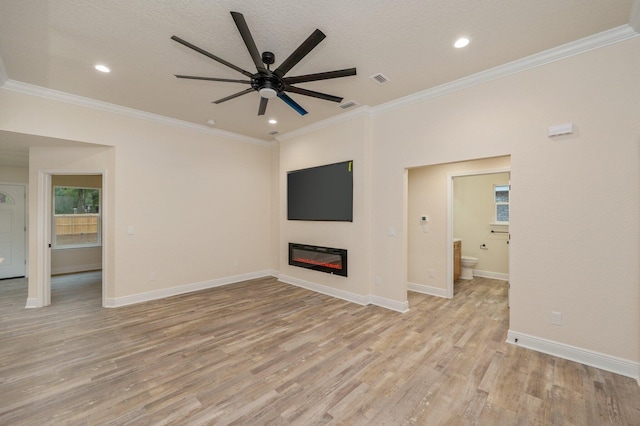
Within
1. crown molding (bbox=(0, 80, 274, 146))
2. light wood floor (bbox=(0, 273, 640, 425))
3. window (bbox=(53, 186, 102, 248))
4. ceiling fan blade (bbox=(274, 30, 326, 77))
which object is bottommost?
light wood floor (bbox=(0, 273, 640, 425))

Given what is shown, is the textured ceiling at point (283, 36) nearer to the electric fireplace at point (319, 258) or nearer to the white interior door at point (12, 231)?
the electric fireplace at point (319, 258)

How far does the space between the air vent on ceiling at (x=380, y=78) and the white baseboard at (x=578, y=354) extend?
331cm

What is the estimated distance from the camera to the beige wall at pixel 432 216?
4474mm

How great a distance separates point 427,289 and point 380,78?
3601mm

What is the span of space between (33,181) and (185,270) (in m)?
2.60

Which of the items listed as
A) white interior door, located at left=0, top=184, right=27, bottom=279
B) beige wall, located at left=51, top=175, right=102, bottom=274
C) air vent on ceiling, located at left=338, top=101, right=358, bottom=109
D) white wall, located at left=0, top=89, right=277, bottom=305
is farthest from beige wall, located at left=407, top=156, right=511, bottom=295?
white interior door, located at left=0, top=184, right=27, bottom=279

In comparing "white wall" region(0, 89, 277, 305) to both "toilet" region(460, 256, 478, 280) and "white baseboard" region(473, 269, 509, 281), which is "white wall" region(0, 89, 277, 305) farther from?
"white baseboard" region(473, 269, 509, 281)

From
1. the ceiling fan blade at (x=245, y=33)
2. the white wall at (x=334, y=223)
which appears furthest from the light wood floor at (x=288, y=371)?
the ceiling fan blade at (x=245, y=33)

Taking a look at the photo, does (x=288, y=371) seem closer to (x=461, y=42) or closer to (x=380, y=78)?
(x=380, y=78)

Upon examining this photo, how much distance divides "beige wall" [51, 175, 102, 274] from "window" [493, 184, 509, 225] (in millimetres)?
9743

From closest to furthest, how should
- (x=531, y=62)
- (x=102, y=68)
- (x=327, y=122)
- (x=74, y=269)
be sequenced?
(x=531, y=62), (x=102, y=68), (x=327, y=122), (x=74, y=269)

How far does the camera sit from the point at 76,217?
675 centimetres

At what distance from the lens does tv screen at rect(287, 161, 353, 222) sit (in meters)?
4.48

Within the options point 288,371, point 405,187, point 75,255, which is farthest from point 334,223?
point 75,255
